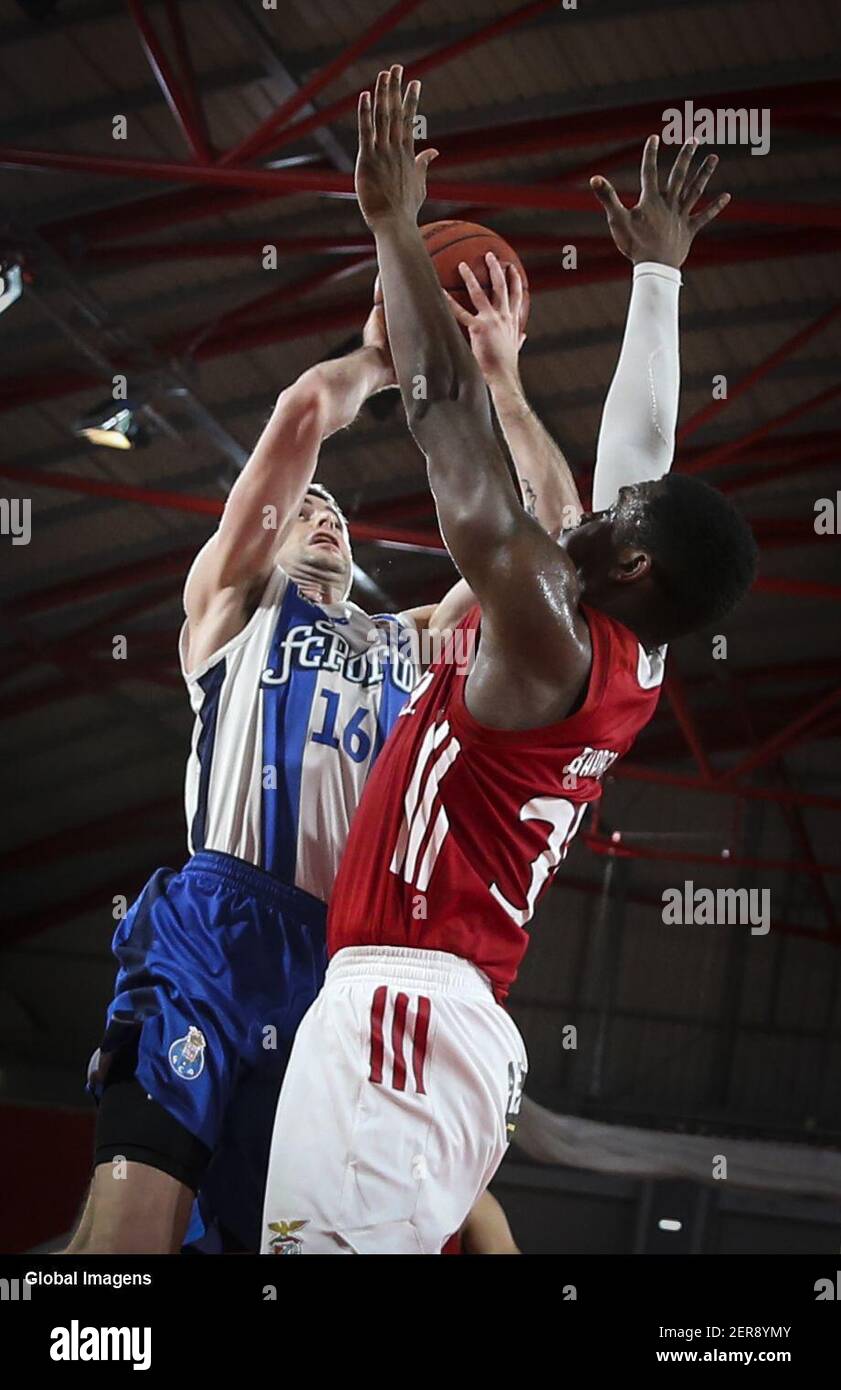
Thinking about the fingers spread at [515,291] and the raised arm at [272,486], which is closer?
the raised arm at [272,486]

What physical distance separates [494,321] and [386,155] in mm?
904

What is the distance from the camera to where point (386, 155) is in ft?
8.37

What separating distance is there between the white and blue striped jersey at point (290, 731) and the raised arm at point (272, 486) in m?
0.06

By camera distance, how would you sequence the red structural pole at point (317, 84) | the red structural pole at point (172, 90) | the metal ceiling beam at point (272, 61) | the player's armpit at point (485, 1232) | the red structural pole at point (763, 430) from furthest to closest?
the red structural pole at point (763, 430)
the metal ceiling beam at point (272, 61)
the red structural pole at point (172, 90)
the red structural pole at point (317, 84)
the player's armpit at point (485, 1232)

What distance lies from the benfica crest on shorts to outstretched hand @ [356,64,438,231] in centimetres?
162

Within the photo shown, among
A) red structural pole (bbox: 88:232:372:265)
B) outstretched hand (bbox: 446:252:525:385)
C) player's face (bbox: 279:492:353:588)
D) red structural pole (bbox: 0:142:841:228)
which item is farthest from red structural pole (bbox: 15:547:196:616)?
outstretched hand (bbox: 446:252:525:385)

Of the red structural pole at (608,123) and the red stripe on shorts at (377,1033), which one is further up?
the red structural pole at (608,123)

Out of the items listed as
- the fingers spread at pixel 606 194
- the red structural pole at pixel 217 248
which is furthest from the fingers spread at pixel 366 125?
the red structural pole at pixel 217 248

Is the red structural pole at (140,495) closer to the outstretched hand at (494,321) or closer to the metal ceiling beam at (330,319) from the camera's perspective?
the metal ceiling beam at (330,319)

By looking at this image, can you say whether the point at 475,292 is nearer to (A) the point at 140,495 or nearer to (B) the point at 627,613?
(B) the point at 627,613

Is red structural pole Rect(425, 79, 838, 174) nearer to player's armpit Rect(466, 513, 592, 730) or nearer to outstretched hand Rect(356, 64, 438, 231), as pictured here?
outstretched hand Rect(356, 64, 438, 231)

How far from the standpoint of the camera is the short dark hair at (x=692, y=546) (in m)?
2.58

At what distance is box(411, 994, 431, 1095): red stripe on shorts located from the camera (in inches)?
94.8
